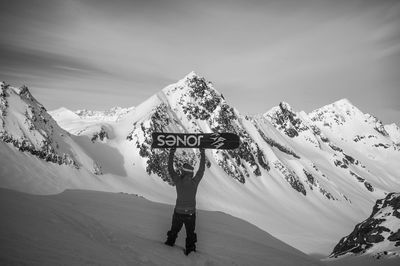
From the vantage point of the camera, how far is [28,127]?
238 feet

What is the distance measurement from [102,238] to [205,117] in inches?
5681

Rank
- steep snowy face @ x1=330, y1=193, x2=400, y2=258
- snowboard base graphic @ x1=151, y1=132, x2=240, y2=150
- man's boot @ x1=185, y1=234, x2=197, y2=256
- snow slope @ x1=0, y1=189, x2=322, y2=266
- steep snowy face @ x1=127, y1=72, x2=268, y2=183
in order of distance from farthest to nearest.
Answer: steep snowy face @ x1=127, y1=72, x2=268, y2=183, steep snowy face @ x1=330, y1=193, x2=400, y2=258, snowboard base graphic @ x1=151, y1=132, x2=240, y2=150, man's boot @ x1=185, y1=234, x2=197, y2=256, snow slope @ x1=0, y1=189, x2=322, y2=266

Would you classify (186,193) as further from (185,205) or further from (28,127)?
(28,127)

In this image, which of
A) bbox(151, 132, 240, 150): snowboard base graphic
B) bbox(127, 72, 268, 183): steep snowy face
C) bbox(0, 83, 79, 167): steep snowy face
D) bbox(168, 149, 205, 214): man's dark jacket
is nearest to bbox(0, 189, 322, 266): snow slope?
bbox(168, 149, 205, 214): man's dark jacket

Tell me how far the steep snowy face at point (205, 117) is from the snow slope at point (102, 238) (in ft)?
347

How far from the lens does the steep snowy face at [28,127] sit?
68.6 metres

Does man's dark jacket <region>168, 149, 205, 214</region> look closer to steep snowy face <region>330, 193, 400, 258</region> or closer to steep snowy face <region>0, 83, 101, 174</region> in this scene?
steep snowy face <region>330, 193, 400, 258</region>

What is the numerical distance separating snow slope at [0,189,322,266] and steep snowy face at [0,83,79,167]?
6261 cm

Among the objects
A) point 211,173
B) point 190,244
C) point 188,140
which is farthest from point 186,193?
point 211,173

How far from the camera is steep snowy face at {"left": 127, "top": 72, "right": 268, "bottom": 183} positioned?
431 ft

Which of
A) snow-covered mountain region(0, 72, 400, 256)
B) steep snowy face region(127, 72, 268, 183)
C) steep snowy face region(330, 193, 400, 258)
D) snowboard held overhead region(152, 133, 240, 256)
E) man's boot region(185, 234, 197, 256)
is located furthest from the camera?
steep snowy face region(127, 72, 268, 183)

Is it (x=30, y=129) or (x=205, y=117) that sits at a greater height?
(x=205, y=117)

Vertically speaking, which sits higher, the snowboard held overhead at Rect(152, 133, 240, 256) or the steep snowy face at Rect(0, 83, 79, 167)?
the steep snowy face at Rect(0, 83, 79, 167)

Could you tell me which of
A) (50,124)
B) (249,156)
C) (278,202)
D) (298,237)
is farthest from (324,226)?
(50,124)
